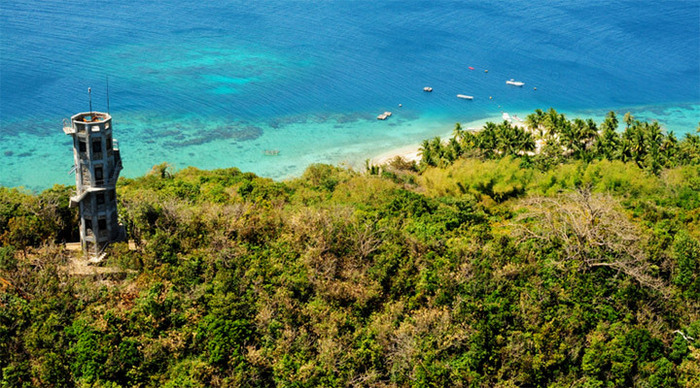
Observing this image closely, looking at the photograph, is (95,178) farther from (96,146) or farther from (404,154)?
(404,154)

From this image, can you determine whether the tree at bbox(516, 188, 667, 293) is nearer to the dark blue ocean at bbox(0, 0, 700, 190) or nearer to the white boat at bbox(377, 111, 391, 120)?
the dark blue ocean at bbox(0, 0, 700, 190)

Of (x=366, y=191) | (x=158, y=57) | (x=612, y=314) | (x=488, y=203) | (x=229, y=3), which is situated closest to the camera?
(x=612, y=314)

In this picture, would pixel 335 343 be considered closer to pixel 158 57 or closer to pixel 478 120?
pixel 478 120

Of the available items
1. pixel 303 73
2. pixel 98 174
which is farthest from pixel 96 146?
pixel 303 73

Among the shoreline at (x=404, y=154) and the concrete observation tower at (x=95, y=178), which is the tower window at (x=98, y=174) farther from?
the shoreline at (x=404, y=154)

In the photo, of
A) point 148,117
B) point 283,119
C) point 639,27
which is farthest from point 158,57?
point 639,27

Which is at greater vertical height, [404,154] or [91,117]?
[91,117]

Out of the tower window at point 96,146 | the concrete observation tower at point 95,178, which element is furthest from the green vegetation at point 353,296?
the tower window at point 96,146
